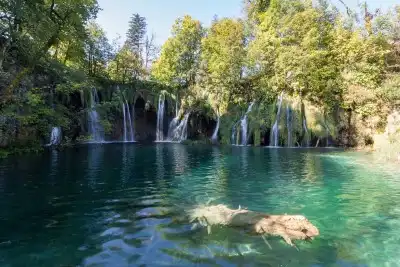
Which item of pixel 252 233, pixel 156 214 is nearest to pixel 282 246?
pixel 252 233

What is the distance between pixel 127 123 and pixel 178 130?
17.5 ft

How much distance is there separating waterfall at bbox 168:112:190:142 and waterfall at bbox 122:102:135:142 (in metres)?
3.95

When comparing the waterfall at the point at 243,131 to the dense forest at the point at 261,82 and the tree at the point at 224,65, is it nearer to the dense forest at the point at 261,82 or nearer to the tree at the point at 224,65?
the dense forest at the point at 261,82

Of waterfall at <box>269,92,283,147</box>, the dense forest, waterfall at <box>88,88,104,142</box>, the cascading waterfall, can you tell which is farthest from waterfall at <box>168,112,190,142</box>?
waterfall at <box>269,92,283,147</box>

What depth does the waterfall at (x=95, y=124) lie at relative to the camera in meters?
28.3

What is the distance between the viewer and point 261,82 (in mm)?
31438

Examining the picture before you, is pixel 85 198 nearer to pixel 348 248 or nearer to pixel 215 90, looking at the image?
pixel 348 248

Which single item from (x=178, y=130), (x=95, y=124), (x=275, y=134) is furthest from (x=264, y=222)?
(x=178, y=130)

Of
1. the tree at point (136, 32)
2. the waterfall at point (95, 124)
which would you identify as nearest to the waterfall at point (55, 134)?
the waterfall at point (95, 124)

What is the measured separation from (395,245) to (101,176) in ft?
29.8

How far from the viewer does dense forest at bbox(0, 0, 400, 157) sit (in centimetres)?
2662

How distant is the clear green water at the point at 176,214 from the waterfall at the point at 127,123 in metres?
18.9

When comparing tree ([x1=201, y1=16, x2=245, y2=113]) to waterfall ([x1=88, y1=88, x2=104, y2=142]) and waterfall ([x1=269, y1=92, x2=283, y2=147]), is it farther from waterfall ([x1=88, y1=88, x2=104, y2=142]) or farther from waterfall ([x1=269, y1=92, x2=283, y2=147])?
waterfall ([x1=88, y1=88, x2=104, y2=142])

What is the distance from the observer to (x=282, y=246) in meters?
5.12
